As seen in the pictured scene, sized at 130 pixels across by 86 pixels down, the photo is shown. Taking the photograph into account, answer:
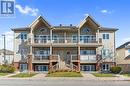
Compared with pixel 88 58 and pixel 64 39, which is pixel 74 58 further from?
pixel 64 39

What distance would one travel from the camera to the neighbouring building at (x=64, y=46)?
52.4m

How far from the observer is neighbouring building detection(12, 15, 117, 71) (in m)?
52.4

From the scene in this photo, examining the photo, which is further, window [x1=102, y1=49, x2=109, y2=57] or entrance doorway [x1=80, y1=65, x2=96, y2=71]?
window [x1=102, y1=49, x2=109, y2=57]

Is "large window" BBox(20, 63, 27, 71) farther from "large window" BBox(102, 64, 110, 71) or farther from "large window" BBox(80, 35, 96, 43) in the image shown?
"large window" BBox(102, 64, 110, 71)

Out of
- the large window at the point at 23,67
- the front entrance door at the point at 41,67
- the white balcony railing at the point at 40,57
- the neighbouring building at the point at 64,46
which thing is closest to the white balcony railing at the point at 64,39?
the neighbouring building at the point at 64,46

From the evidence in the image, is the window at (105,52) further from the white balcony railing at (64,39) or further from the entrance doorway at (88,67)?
the entrance doorway at (88,67)

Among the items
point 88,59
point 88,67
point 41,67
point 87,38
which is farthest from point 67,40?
point 41,67

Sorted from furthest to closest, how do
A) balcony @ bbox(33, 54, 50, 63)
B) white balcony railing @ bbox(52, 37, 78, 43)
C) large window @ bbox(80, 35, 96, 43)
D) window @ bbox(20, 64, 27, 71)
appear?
window @ bbox(20, 64, 27, 71)
large window @ bbox(80, 35, 96, 43)
white balcony railing @ bbox(52, 37, 78, 43)
balcony @ bbox(33, 54, 50, 63)

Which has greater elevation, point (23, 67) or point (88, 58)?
point (88, 58)

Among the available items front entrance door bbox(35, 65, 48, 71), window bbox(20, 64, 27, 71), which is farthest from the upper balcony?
window bbox(20, 64, 27, 71)

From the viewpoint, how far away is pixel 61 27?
53531 millimetres

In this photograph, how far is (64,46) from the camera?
52812 millimetres

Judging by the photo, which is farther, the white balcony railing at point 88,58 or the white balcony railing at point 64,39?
the white balcony railing at point 64,39

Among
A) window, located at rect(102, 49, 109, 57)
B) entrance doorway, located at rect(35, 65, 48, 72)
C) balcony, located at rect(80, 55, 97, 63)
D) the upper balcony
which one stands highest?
the upper balcony
